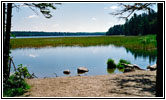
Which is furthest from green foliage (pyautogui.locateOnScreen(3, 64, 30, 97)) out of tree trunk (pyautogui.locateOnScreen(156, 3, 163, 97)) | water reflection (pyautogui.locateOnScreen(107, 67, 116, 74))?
water reflection (pyautogui.locateOnScreen(107, 67, 116, 74))

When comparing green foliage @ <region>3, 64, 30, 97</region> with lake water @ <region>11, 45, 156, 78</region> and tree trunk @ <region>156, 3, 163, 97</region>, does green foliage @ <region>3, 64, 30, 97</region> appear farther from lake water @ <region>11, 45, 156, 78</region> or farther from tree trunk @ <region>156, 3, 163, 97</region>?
lake water @ <region>11, 45, 156, 78</region>

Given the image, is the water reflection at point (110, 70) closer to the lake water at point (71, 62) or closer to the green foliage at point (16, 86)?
the lake water at point (71, 62)

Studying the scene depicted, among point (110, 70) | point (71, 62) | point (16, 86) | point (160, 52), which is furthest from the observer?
point (71, 62)

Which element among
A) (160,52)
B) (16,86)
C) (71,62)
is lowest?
(71,62)

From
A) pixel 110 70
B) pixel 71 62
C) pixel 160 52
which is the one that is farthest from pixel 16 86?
pixel 71 62

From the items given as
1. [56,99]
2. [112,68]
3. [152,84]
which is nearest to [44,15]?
[56,99]

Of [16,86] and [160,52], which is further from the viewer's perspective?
[16,86]

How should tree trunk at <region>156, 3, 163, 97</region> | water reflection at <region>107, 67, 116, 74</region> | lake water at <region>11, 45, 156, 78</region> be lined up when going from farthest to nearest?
lake water at <region>11, 45, 156, 78</region> → water reflection at <region>107, 67, 116, 74</region> → tree trunk at <region>156, 3, 163, 97</region>

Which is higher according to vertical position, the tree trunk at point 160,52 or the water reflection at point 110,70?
the tree trunk at point 160,52

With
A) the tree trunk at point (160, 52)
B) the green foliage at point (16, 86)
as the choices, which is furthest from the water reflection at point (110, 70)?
the tree trunk at point (160, 52)

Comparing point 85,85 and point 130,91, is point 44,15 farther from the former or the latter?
point 130,91

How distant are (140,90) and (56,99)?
3152mm

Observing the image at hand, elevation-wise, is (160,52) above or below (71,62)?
above

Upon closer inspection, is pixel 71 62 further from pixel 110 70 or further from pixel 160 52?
pixel 160 52
